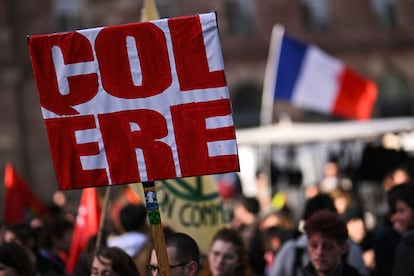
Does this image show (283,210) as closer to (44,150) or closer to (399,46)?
(44,150)

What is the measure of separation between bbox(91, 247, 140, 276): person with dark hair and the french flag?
862 centimetres

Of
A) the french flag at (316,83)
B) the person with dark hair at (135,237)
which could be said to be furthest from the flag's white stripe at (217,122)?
the french flag at (316,83)

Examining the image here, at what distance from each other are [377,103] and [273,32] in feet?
11.5

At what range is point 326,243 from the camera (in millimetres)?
6352

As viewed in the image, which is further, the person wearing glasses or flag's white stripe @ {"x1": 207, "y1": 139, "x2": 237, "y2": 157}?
the person wearing glasses

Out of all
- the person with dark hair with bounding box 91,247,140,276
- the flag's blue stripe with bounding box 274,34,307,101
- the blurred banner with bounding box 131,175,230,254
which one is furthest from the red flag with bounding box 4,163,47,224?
the person with dark hair with bounding box 91,247,140,276

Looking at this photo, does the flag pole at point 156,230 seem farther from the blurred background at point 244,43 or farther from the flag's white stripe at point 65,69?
the blurred background at point 244,43

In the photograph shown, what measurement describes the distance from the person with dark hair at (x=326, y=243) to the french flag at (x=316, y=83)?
8.22 metres

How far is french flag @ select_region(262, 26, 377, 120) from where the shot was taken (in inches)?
576

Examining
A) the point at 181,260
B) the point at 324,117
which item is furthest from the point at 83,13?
the point at 181,260

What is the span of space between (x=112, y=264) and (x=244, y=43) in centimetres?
2530

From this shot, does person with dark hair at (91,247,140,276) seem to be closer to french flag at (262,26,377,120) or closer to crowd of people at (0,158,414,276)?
crowd of people at (0,158,414,276)

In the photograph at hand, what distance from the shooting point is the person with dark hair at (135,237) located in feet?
25.9

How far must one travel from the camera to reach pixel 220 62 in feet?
17.4
